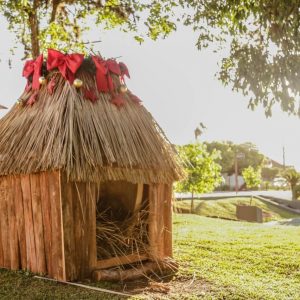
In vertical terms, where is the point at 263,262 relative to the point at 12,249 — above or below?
below

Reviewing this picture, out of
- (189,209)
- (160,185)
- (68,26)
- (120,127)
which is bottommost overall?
(189,209)

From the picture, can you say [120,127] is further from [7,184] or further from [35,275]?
[35,275]

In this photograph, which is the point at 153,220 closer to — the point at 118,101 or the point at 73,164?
the point at 73,164

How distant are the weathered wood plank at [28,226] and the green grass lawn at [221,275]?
20 cm

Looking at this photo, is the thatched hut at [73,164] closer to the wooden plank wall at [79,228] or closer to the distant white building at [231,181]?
the wooden plank wall at [79,228]

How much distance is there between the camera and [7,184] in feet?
22.3

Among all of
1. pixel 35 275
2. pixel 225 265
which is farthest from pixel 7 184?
pixel 225 265

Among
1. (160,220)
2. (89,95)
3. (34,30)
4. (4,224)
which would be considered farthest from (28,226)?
(34,30)

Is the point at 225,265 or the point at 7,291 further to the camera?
the point at 225,265

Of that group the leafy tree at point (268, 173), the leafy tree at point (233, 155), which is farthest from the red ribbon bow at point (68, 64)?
the leafy tree at point (268, 173)

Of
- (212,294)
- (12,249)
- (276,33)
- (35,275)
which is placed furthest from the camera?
(276,33)

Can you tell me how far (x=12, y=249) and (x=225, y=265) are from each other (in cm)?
324

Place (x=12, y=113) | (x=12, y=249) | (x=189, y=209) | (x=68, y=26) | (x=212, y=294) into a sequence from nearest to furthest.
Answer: (x=212, y=294), (x=12, y=249), (x=12, y=113), (x=68, y=26), (x=189, y=209)

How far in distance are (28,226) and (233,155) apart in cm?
5699
